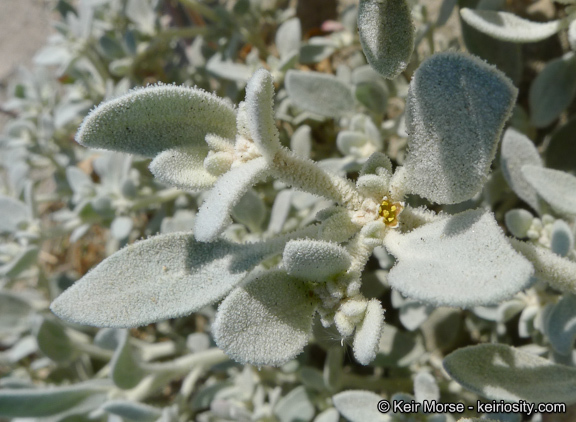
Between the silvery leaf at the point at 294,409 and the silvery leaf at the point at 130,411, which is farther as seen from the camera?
the silvery leaf at the point at 294,409

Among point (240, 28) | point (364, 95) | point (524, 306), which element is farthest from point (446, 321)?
point (240, 28)

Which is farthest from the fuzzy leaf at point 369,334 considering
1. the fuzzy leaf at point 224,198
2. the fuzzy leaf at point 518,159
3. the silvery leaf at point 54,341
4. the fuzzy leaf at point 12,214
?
the fuzzy leaf at point 12,214

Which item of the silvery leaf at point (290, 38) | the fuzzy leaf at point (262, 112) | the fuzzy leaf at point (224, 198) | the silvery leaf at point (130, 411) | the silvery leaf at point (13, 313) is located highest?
the fuzzy leaf at point (262, 112)

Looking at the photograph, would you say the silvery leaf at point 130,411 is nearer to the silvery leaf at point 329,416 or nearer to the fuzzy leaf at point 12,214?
the silvery leaf at point 329,416

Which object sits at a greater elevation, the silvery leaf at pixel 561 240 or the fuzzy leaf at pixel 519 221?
the silvery leaf at pixel 561 240

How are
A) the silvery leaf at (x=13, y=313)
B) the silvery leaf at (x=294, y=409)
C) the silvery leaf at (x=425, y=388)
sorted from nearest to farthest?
the silvery leaf at (x=425, y=388) → the silvery leaf at (x=294, y=409) → the silvery leaf at (x=13, y=313)

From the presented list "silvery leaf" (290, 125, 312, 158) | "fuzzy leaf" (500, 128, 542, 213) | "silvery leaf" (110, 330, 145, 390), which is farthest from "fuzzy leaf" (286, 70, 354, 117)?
"silvery leaf" (110, 330, 145, 390)
